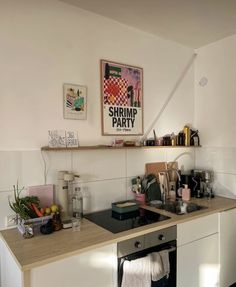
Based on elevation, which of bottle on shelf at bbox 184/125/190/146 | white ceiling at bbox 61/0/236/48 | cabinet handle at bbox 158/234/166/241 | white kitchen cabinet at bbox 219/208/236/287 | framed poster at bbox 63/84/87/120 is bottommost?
white kitchen cabinet at bbox 219/208/236/287

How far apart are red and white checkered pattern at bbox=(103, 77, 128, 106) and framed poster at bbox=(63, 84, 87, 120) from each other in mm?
206

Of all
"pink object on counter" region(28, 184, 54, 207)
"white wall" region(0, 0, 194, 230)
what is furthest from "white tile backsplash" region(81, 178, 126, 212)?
"pink object on counter" region(28, 184, 54, 207)

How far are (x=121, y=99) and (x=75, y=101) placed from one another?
1.46ft

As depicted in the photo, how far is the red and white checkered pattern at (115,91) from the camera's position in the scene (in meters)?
1.99

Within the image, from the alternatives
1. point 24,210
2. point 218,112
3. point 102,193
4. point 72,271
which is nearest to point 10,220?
point 24,210

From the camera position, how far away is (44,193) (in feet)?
5.52

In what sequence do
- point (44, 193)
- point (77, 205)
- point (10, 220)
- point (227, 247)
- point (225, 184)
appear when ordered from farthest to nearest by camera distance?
point (225, 184) → point (227, 247) → point (77, 205) → point (44, 193) → point (10, 220)

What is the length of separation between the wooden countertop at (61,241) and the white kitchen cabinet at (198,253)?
0.47ft

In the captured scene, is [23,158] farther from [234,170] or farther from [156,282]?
[234,170]

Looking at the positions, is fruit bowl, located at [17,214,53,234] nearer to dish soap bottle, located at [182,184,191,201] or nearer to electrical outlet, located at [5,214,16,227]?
electrical outlet, located at [5,214,16,227]

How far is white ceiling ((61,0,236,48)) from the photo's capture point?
5.75 ft

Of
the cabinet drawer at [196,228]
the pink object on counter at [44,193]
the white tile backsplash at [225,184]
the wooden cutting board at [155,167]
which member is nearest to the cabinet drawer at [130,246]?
the cabinet drawer at [196,228]

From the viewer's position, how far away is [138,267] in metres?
1.46

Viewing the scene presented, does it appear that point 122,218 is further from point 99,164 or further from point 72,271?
point 72,271
